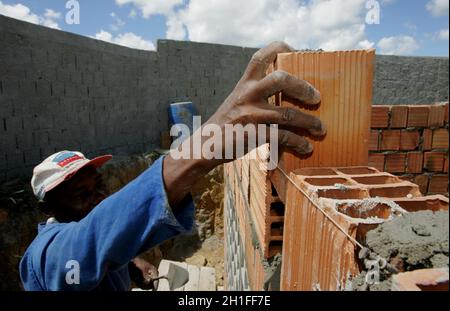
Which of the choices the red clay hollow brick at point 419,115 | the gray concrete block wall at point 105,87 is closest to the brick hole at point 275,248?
the red clay hollow brick at point 419,115

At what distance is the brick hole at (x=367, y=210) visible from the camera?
1.03m

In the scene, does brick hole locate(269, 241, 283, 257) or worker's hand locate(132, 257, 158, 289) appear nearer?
brick hole locate(269, 241, 283, 257)

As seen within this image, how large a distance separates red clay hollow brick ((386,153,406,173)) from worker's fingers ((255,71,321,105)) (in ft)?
6.74

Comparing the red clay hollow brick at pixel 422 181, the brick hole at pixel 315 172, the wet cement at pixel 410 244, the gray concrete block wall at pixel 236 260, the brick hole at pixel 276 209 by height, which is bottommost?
the gray concrete block wall at pixel 236 260

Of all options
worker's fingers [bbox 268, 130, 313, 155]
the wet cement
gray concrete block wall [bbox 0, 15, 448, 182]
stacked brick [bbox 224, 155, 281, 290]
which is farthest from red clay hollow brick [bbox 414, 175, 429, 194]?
gray concrete block wall [bbox 0, 15, 448, 182]

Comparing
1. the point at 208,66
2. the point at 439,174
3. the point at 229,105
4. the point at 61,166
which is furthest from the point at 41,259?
the point at 208,66

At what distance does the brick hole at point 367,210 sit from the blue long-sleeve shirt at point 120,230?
0.53 metres

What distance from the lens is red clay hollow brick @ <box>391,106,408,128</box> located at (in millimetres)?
3014

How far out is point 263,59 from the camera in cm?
129

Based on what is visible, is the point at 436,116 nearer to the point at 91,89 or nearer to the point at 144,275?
the point at 144,275

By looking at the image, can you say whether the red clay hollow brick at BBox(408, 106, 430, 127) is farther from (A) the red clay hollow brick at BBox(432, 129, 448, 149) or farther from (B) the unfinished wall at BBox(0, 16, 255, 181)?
(B) the unfinished wall at BBox(0, 16, 255, 181)

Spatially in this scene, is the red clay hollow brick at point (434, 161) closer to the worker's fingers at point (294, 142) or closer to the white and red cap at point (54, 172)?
the worker's fingers at point (294, 142)

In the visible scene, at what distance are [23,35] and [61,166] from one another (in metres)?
4.75

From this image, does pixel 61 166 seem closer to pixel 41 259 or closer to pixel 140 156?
pixel 41 259
